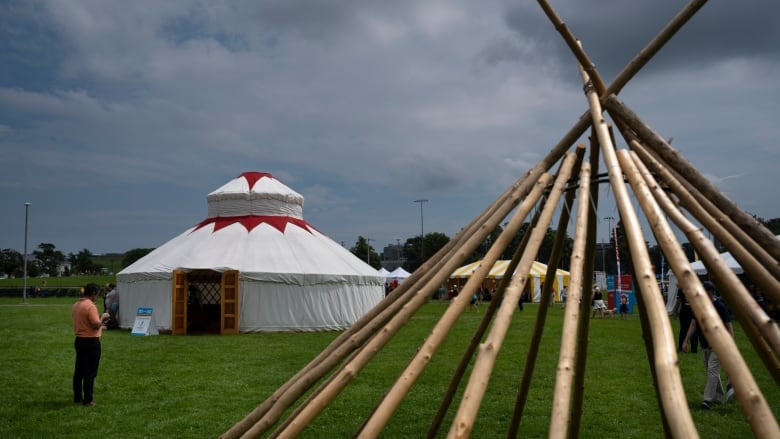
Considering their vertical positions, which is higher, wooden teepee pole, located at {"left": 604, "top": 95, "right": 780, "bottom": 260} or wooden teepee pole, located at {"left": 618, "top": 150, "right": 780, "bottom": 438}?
wooden teepee pole, located at {"left": 604, "top": 95, "right": 780, "bottom": 260}

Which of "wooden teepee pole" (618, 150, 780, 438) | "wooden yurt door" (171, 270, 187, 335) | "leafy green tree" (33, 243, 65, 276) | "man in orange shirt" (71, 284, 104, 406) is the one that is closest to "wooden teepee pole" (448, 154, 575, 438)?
"wooden teepee pole" (618, 150, 780, 438)

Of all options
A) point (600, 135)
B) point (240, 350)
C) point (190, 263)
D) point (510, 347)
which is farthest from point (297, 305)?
point (600, 135)

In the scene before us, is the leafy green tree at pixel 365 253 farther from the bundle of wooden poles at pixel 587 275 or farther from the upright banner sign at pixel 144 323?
the bundle of wooden poles at pixel 587 275

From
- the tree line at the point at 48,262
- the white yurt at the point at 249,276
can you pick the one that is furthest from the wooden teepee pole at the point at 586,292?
the tree line at the point at 48,262

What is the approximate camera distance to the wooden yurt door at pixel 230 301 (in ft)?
47.7

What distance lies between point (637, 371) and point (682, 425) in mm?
7398

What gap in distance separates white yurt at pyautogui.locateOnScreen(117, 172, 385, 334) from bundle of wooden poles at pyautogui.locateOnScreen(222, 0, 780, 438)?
1130 cm

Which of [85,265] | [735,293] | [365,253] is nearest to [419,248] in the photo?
[365,253]

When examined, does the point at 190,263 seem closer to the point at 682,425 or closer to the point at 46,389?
the point at 46,389

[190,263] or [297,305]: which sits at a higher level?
[190,263]

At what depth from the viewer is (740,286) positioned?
8.02 ft

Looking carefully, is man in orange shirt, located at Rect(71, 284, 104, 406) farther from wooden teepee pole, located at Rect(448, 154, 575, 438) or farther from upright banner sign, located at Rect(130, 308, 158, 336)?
upright banner sign, located at Rect(130, 308, 158, 336)

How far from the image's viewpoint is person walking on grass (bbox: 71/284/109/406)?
254 inches

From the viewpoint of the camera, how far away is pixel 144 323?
14109 mm
